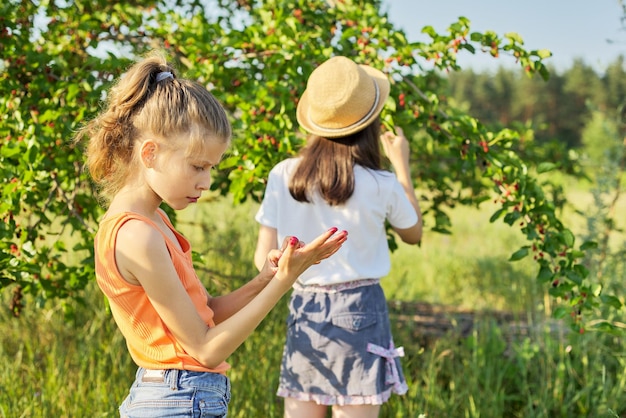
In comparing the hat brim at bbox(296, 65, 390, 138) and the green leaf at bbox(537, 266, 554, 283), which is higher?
the hat brim at bbox(296, 65, 390, 138)

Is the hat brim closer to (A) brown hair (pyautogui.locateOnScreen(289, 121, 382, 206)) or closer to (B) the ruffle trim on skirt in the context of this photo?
(A) brown hair (pyautogui.locateOnScreen(289, 121, 382, 206))

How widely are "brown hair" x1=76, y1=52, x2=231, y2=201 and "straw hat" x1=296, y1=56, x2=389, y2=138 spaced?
0.69 meters

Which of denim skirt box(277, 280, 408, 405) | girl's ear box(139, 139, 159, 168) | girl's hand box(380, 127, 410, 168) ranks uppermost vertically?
girl's hand box(380, 127, 410, 168)

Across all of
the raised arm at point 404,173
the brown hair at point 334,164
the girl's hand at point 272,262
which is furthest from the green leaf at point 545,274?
the girl's hand at point 272,262

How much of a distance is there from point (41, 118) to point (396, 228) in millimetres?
1320

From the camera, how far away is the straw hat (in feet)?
6.84

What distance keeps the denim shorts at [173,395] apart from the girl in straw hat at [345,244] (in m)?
0.71

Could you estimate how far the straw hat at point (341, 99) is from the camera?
6.84ft

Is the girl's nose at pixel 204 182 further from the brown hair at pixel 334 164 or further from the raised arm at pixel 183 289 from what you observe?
the brown hair at pixel 334 164

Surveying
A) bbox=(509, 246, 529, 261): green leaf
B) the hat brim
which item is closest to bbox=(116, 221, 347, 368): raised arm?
the hat brim

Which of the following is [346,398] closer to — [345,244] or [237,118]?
[345,244]

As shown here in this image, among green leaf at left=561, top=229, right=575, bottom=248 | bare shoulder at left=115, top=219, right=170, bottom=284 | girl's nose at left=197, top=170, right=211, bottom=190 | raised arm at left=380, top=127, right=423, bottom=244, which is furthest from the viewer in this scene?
green leaf at left=561, top=229, right=575, bottom=248

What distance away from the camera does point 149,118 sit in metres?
1.39

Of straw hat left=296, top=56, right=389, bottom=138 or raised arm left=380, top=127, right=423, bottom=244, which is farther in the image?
raised arm left=380, top=127, right=423, bottom=244
